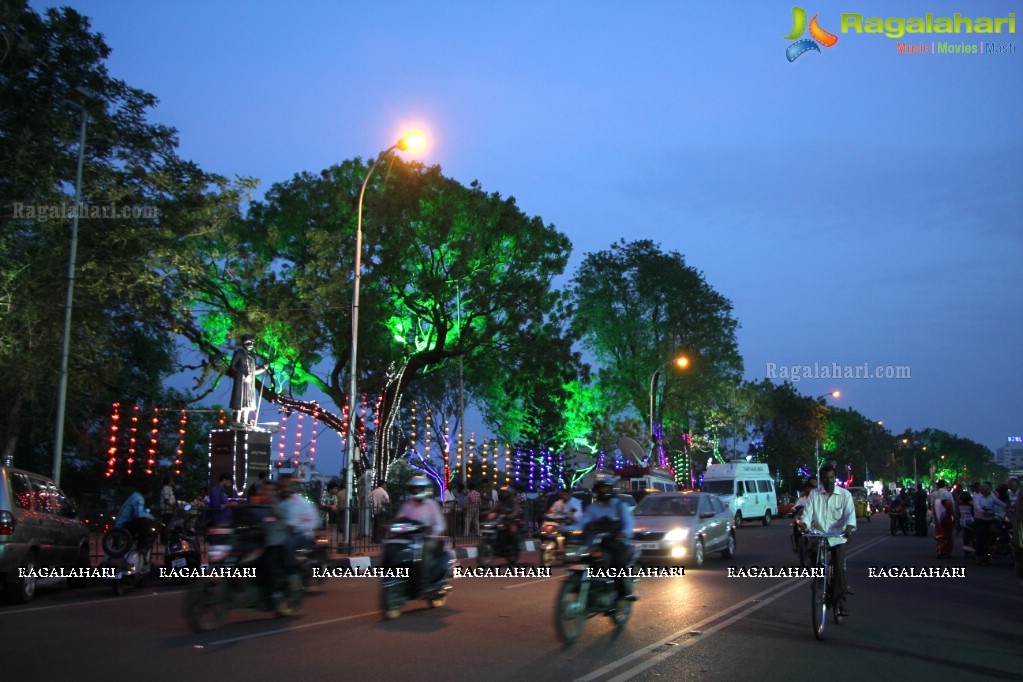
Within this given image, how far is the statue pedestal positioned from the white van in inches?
938

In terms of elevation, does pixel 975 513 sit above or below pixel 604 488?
below

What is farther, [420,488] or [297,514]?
[420,488]

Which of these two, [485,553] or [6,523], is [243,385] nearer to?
[485,553]

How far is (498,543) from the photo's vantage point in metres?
19.5

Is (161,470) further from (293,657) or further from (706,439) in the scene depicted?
(706,439)

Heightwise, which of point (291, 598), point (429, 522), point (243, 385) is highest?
point (243, 385)

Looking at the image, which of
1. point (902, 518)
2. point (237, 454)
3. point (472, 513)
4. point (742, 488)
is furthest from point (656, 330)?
point (237, 454)

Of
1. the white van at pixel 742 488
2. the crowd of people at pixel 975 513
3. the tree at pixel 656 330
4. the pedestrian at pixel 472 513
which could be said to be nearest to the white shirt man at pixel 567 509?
the pedestrian at pixel 472 513

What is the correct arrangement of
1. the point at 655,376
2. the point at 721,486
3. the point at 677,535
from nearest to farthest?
1. the point at 677,535
2. the point at 721,486
3. the point at 655,376

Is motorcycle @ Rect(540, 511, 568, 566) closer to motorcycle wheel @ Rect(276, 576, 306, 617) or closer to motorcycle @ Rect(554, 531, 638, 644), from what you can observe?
motorcycle wheel @ Rect(276, 576, 306, 617)

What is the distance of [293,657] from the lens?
868 centimetres

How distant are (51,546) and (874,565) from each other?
1568cm

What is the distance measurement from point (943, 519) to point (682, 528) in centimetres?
711

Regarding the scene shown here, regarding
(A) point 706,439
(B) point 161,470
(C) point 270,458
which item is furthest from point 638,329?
(C) point 270,458
